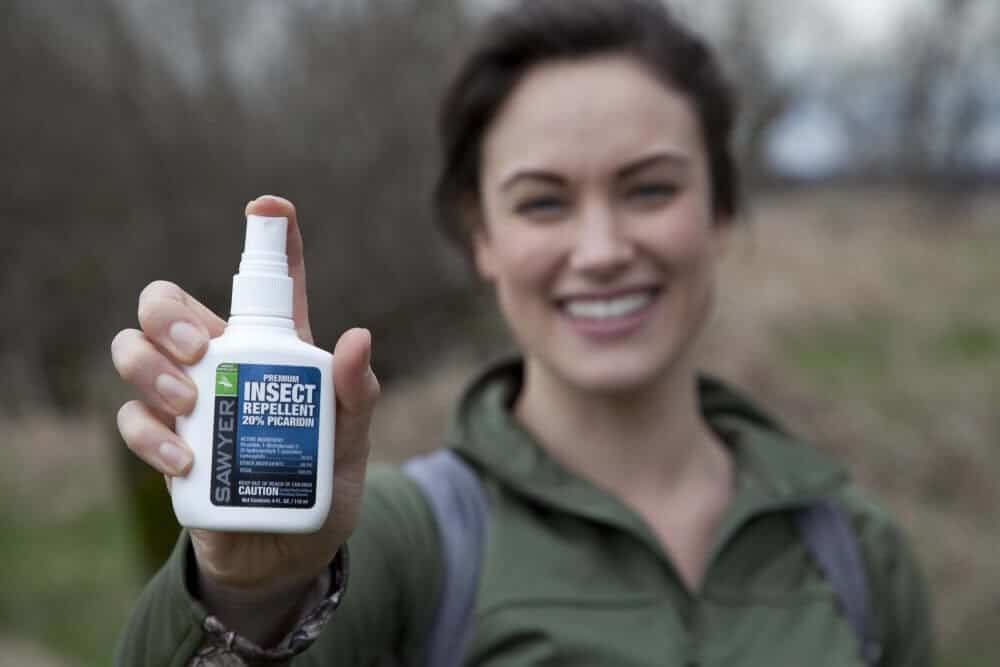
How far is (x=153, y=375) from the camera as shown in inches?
42.6

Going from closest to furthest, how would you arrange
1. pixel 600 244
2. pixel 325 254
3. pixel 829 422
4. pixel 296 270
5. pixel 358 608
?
pixel 296 270 < pixel 358 608 < pixel 600 244 < pixel 829 422 < pixel 325 254

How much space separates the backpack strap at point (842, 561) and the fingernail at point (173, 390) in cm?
115

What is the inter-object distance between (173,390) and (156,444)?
0.06m

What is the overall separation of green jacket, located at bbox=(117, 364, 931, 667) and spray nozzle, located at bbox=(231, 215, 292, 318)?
435 millimetres

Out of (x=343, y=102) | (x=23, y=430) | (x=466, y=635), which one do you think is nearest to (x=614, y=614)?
(x=466, y=635)

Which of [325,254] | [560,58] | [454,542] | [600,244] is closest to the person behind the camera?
[454,542]

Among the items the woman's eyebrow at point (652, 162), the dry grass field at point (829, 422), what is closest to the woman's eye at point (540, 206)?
the woman's eyebrow at point (652, 162)

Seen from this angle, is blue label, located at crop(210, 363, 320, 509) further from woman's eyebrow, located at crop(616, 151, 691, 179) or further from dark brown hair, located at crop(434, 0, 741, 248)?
dark brown hair, located at crop(434, 0, 741, 248)

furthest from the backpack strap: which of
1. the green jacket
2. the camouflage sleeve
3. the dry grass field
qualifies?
the dry grass field

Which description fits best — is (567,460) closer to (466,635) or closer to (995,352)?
(466,635)

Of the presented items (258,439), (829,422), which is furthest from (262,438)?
(829,422)

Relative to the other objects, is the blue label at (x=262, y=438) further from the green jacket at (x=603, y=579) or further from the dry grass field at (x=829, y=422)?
the dry grass field at (x=829, y=422)

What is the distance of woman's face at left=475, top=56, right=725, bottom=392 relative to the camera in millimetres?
1839

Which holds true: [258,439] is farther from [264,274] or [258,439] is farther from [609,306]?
[609,306]
